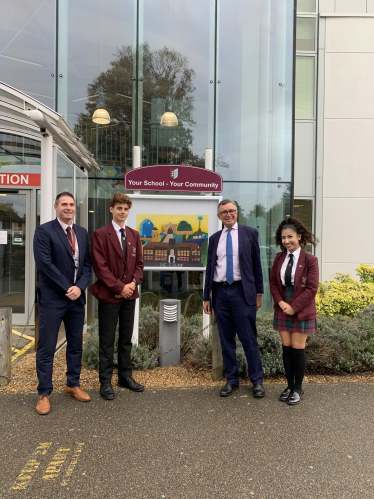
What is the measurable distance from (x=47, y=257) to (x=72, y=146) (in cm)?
267

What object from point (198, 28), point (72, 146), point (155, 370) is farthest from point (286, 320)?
point (198, 28)

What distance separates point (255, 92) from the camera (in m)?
7.98

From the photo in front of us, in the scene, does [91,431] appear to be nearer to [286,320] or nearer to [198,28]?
[286,320]

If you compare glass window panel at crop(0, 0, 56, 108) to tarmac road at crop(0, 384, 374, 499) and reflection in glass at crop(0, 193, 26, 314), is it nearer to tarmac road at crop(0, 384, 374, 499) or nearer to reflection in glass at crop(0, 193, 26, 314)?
reflection in glass at crop(0, 193, 26, 314)

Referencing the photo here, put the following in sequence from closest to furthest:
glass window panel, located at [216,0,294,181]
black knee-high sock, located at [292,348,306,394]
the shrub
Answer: black knee-high sock, located at [292,348,306,394]
the shrub
glass window panel, located at [216,0,294,181]

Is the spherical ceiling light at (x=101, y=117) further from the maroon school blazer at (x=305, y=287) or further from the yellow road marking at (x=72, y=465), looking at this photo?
the yellow road marking at (x=72, y=465)

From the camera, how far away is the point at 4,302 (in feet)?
25.3

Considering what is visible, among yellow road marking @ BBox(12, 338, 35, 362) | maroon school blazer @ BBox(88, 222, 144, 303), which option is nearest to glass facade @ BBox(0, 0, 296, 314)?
yellow road marking @ BBox(12, 338, 35, 362)

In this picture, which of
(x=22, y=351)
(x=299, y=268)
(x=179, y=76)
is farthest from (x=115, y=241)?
(x=179, y=76)

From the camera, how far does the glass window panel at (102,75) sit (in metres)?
7.62

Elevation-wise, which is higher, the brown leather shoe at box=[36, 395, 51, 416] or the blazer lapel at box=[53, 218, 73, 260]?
the blazer lapel at box=[53, 218, 73, 260]

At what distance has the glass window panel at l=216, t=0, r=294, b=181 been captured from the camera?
312 inches

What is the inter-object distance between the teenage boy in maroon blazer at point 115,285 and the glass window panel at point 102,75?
12.1ft

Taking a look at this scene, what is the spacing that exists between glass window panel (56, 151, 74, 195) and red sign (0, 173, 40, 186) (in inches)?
51.2
